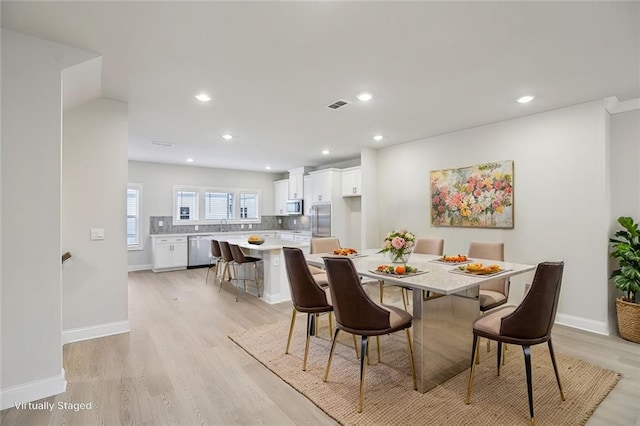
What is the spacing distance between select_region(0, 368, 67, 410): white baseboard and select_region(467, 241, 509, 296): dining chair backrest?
373 cm

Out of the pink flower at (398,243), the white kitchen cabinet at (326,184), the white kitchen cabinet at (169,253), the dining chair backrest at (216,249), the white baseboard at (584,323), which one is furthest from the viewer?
the white kitchen cabinet at (169,253)

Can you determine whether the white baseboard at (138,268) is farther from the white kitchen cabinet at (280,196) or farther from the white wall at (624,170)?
the white wall at (624,170)

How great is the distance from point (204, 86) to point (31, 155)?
1.51m

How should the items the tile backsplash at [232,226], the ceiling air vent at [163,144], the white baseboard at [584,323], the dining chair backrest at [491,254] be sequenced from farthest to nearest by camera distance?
the tile backsplash at [232,226]
the ceiling air vent at [163,144]
the white baseboard at [584,323]
the dining chair backrest at [491,254]

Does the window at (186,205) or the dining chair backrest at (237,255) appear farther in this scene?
the window at (186,205)

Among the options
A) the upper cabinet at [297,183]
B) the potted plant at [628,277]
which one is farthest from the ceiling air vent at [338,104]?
the upper cabinet at [297,183]

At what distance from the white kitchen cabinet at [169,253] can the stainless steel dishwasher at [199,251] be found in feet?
0.45

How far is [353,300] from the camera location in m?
2.17

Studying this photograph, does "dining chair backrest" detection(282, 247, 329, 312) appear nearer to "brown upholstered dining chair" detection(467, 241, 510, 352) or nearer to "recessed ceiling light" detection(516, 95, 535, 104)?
"brown upholstered dining chair" detection(467, 241, 510, 352)

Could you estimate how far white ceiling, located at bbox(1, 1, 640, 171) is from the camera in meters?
1.99

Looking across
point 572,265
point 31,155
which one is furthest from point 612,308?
point 31,155

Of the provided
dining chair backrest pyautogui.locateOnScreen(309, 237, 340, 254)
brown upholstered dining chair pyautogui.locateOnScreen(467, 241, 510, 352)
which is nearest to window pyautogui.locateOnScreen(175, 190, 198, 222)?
dining chair backrest pyautogui.locateOnScreen(309, 237, 340, 254)

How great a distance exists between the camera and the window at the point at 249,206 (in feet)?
28.8

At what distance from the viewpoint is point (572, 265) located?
3.67m
